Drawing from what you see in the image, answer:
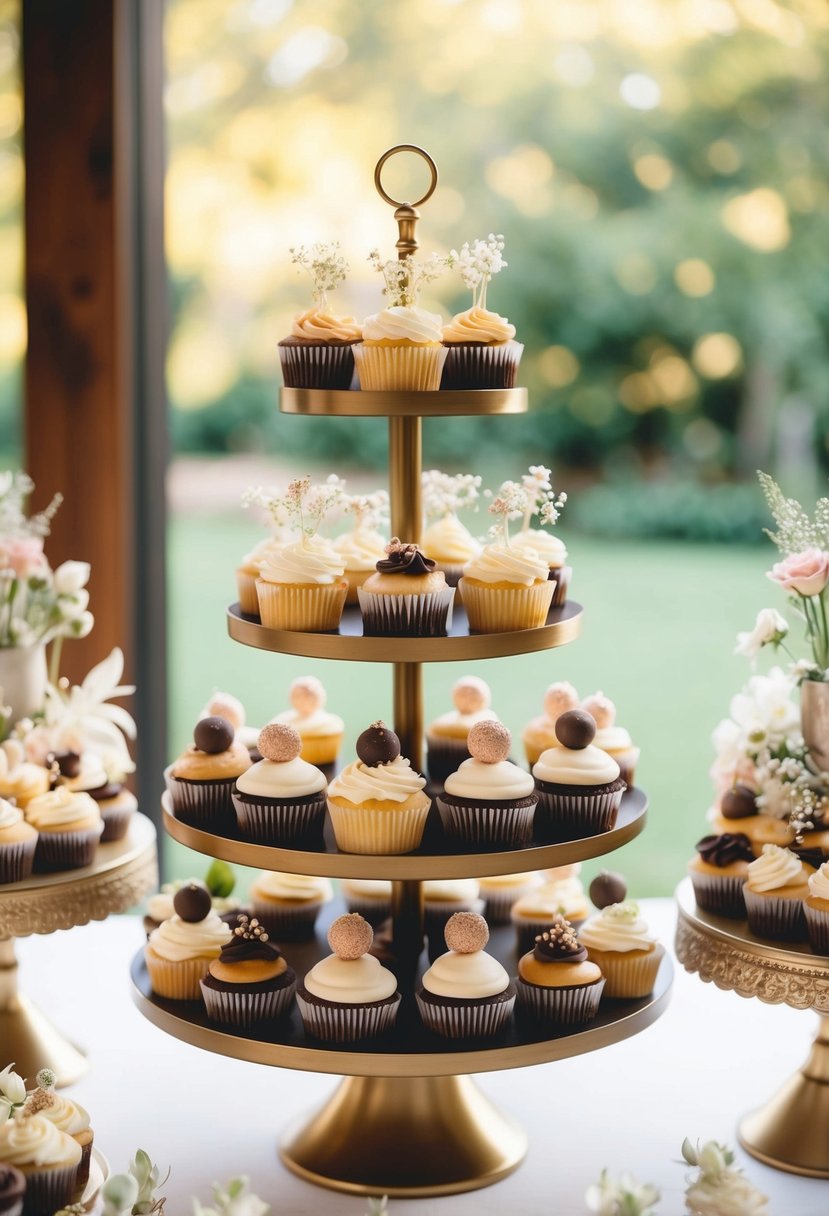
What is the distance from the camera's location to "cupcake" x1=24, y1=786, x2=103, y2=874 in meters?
2.58

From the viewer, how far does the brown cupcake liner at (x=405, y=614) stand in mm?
2172

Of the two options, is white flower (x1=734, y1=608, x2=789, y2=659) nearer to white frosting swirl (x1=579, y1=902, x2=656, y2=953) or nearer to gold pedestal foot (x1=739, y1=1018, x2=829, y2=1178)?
white frosting swirl (x1=579, y1=902, x2=656, y2=953)

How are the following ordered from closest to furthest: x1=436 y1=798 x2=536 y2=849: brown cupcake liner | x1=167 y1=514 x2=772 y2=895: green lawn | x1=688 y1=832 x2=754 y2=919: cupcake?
x1=436 y1=798 x2=536 y2=849: brown cupcake liner
x1=688 y1=832 x2=754 y2=919: cupcake
x1=167 y1=514 x2=772 y2=895: green lawn

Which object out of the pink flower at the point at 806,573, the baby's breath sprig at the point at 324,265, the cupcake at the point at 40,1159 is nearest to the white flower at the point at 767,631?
the pink flower at the point at 806,573

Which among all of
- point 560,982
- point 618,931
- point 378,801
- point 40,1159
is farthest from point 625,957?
point 40,1159

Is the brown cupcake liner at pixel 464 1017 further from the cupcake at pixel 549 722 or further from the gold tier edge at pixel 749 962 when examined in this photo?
the cupcake at pixel 549 722

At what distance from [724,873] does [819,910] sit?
21cm

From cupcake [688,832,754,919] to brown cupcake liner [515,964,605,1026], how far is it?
308 millimetres

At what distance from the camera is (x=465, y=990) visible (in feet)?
7.10

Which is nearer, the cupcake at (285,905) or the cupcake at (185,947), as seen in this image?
the cupcake at (185,947)

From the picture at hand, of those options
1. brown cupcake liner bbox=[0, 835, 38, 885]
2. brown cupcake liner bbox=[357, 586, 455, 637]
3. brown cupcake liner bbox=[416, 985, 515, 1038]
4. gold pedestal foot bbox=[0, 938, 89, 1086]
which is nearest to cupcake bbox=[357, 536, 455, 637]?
brown cupcake liner bbox=[357, 586, 455, 637]

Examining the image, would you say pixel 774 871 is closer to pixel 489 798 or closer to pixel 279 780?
pixel 489 798

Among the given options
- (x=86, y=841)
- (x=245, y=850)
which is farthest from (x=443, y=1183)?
(x=86, y=841)

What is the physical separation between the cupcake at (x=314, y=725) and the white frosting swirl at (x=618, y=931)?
54 cm
